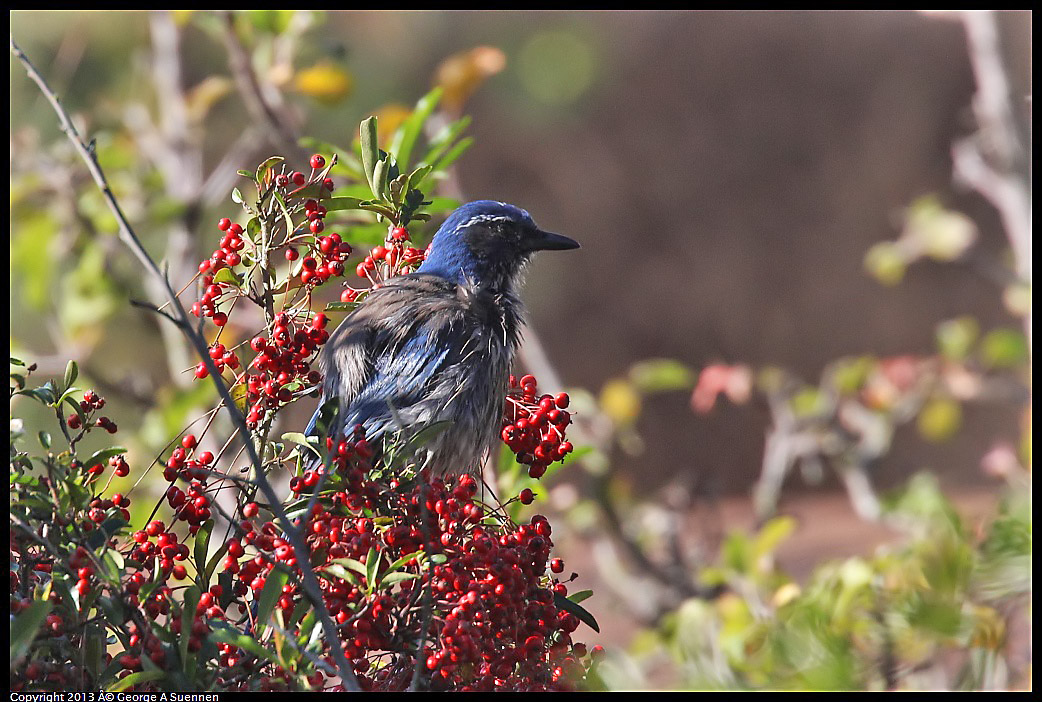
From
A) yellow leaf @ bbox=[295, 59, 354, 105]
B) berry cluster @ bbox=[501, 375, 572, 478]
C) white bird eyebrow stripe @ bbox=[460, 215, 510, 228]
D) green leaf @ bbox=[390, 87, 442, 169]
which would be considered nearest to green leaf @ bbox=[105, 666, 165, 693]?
berry cluster @ bbox=[501, 375, 572, 478]

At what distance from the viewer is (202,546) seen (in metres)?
1.63

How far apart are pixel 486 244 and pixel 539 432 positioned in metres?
1.05

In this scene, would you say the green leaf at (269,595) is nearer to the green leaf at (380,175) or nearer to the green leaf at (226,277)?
the green leaf at (226,277)

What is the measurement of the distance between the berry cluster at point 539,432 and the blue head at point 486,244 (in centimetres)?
84

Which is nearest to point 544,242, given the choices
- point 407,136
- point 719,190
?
point 407,136

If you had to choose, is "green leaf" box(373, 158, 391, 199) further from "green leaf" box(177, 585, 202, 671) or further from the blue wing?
"green leaf" box(177, 585, 202, 671)

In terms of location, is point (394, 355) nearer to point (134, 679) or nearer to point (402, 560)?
point (402, 560)

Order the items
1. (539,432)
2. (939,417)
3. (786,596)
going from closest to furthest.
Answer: (539,432) → (786,596) → (939,417)

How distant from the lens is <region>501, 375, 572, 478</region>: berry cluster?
6.15 feet

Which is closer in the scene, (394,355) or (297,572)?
(297,572)

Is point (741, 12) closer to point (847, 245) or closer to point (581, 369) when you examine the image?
point (847, 245)

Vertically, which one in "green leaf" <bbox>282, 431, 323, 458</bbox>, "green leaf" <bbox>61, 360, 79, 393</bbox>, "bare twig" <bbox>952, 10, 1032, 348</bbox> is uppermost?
"bare twig" <bbox>952, 10, 1032, 348</bbox>

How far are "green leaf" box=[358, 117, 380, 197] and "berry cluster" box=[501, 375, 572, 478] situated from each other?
533 millimetres

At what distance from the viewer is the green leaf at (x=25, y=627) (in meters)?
1.31
